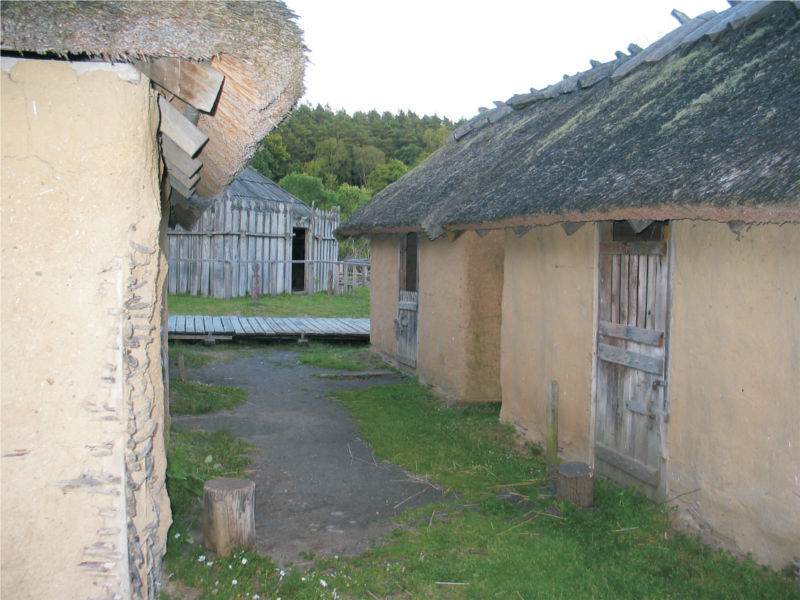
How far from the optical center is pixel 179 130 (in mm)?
3662

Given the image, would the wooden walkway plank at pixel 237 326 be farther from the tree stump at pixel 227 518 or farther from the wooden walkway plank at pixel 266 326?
the tree stump at pixel 227 518

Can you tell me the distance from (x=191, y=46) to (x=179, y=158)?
153cm

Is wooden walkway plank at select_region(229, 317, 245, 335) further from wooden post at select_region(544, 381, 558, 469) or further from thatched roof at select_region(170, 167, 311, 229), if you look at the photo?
wooden post at select_region(544, 381, 558, 469)

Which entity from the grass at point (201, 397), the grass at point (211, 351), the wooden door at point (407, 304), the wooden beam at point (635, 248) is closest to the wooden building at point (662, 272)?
the wooden beam at point (635, 248)

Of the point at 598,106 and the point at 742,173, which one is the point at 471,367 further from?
the point at 742,173

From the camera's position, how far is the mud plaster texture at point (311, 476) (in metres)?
5.20

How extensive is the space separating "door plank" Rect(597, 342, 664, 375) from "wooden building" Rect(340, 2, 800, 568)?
2 cm

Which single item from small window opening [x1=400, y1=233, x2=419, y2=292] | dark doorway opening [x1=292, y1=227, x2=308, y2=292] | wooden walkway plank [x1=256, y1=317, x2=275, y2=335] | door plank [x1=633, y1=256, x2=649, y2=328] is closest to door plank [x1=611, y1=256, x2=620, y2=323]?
door plank [x1=633, y1=256, x2=649, y2=328]

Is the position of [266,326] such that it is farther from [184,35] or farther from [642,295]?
[184,35]

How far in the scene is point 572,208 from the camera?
18.1 ft

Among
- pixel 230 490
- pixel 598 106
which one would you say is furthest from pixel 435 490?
pixel 598 106

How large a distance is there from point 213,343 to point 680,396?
11.0 metres

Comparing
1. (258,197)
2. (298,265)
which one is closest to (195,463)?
(258,197)

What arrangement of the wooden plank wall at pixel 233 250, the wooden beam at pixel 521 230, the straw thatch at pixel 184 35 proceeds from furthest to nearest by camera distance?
the wooden plank wall at pixel 233 250, the wooden beam at pixel 521 230, the straw thatch at pixel 184 35
